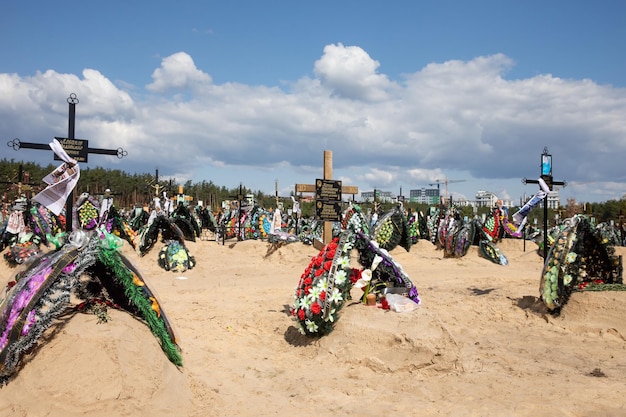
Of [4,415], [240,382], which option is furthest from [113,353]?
[240,382]

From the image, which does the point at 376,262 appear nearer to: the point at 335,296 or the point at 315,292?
the point at 335,296

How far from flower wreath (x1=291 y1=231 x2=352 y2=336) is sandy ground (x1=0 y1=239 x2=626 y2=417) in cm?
22

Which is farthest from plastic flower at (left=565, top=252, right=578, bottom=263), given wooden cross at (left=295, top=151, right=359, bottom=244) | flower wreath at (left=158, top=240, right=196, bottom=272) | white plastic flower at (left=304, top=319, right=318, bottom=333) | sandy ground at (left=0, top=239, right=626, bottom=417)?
flower wreath at (left=158, top=240, right=196, bottom=272)

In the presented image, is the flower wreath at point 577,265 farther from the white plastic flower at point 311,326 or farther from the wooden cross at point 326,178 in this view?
the wooden cross at point 326,178

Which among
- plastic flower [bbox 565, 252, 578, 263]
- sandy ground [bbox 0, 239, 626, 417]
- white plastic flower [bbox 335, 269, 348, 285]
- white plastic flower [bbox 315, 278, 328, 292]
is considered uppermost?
plastic flower [bbox 565, 252, 578, 263]

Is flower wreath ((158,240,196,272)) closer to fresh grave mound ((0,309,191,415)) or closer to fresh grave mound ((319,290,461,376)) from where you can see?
fresh grave mound ((319,290,461,376))

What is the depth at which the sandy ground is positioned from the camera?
4.18 meters

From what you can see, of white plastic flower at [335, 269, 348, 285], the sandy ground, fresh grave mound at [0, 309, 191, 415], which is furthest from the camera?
white plastic flower at [335, 269, 348, 285]

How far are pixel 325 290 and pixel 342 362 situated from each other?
1.03 metres

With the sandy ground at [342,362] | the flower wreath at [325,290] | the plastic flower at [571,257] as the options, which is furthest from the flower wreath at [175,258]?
the plastic flower at [571,257]

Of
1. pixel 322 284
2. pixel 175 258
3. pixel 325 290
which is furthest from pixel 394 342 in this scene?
pixel 175 258

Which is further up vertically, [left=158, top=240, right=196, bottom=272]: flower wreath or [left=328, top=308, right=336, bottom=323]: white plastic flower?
[left=328, top=308, right=336, bottom=323]: white plastic flower

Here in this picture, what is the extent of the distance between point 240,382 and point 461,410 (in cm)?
251

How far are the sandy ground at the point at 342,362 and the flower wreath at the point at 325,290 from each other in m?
0.22
